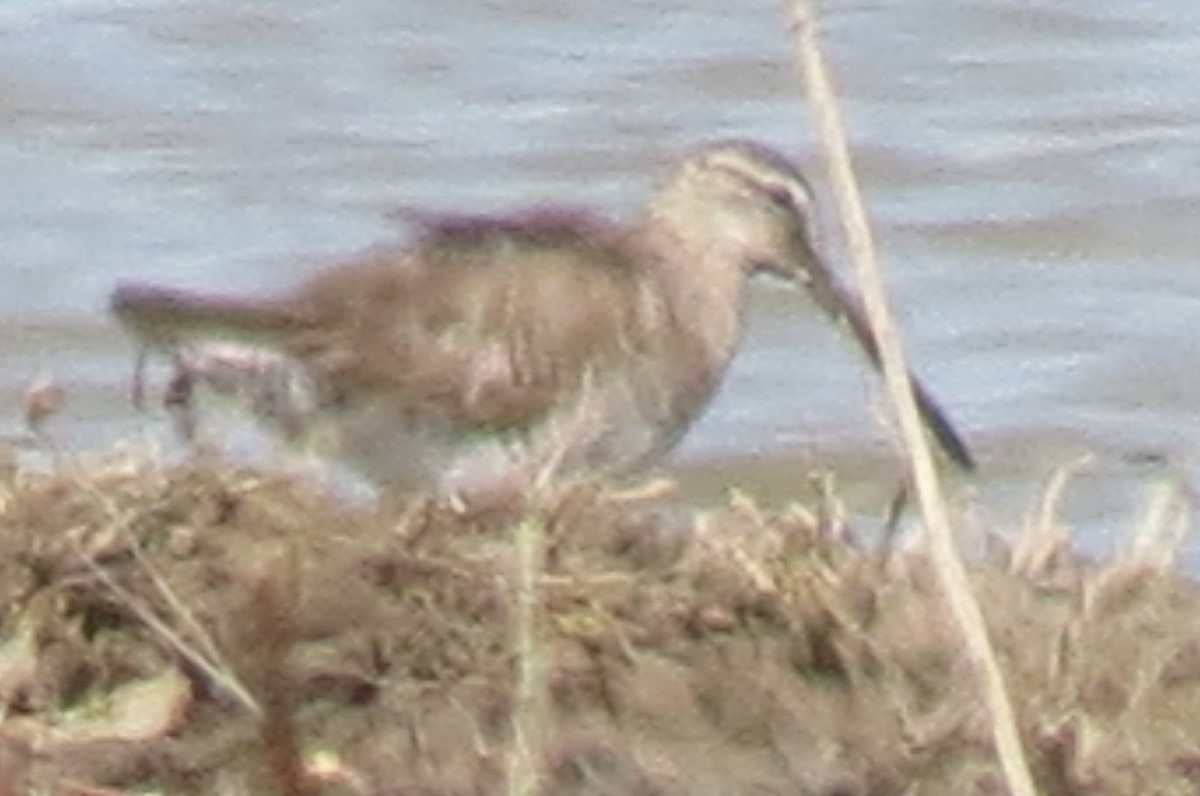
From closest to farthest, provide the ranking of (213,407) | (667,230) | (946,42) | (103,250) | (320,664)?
(320,664) → (213,407) → (667,230) → (103,250) → (946,42)

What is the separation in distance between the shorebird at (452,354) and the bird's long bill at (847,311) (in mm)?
16

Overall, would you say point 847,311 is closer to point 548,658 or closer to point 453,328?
point 453,328

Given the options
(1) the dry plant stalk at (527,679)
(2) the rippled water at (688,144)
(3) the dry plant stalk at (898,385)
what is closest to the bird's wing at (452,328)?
(2) the rippled water at (688,144)

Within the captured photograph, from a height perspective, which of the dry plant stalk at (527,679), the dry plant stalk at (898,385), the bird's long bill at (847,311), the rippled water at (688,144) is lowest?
the rippled water at (688,144)

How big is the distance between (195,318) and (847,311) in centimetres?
153

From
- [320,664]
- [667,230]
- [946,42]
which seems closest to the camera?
[320,664]

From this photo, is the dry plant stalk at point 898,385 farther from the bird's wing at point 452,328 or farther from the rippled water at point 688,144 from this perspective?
the rippled water at point 688,144

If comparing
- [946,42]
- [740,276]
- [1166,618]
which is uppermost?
[1166,618]

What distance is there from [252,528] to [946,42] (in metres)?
6.52

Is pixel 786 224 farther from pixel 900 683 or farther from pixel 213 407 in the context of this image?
pixel 900 683

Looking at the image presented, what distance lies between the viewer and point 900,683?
5.81 m

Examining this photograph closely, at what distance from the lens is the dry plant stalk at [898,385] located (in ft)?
13.1

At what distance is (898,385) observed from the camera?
13.3ft

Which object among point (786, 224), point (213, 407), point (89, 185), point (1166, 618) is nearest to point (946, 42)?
point (89, 185)
